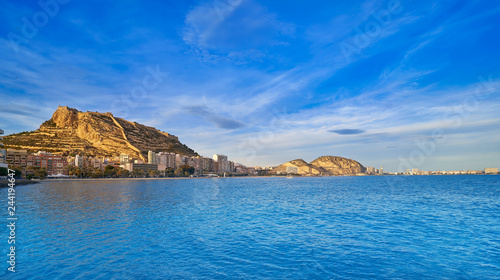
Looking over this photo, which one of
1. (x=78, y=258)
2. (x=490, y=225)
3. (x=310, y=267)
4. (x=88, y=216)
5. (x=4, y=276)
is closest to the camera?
(x=4, y=276)

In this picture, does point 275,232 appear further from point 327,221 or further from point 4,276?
point 4,276

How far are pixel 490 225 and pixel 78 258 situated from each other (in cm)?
3319

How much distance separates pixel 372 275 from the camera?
1265cm

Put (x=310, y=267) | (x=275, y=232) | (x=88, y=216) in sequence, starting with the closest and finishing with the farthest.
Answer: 1. (x=310, y=267)
2. (x=275, y=232)
3. (x=88, y=216)

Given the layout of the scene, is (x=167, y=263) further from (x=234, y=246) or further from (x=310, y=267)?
(x=310, y=267)

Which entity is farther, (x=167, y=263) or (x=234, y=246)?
(x=234, y=246)

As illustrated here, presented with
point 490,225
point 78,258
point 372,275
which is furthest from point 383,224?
point 78,258

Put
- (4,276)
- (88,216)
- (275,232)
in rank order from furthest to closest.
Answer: (88,216)
(275,232)
(4,276)

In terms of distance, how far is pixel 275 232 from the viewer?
21156 mm

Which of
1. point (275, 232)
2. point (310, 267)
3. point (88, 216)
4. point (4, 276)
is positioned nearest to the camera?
point (4, 276)

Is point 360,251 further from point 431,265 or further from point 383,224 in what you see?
point 383,224

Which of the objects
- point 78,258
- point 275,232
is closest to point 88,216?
point 78,258

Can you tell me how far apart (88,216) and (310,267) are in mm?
24077

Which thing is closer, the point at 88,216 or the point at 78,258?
the point at 78,258
